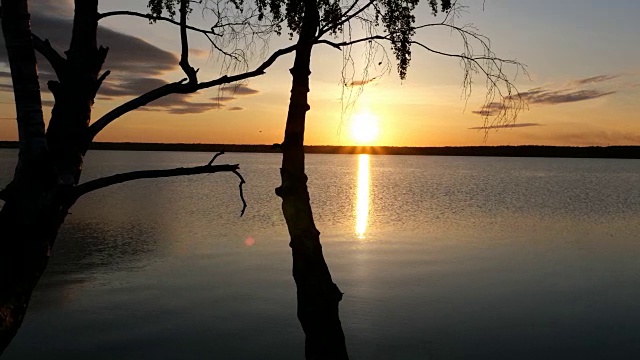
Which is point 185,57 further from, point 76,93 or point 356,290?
point 356,290

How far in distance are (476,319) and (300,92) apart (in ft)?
37.8

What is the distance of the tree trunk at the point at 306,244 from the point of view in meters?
10.6

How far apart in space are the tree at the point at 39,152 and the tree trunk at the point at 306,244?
3.04m

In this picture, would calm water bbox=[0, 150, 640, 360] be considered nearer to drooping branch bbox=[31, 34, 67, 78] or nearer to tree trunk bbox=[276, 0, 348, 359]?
tree trunk bbox=[276, 0, 348, 359]

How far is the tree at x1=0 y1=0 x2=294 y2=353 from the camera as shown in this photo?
6656 millimetres

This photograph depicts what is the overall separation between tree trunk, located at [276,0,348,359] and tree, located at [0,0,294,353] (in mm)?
3037

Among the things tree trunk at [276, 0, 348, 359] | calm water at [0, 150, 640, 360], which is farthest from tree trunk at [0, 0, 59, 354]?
calm water at [0, 150, 640, 360]

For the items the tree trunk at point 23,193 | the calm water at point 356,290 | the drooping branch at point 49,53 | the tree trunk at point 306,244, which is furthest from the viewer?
the calm water at point 356,290

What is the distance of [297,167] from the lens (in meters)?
10.7

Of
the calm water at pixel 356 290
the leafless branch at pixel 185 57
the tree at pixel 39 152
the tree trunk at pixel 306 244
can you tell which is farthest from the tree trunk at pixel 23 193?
the calm water at pixel 356 290

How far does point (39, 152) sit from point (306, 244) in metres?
5.15

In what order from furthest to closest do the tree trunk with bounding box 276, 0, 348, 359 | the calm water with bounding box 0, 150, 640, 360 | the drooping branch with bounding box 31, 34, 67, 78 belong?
1. the calm water with bounding box 0, 150, 640, 360
2. the tree trunk with bounding box 276, 0, 348, 359
3. the drooping branch with bounding box 31, 34, 67, 78

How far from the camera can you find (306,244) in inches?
427

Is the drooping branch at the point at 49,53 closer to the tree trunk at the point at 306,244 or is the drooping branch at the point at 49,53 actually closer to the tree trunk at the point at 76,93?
the tree trunk at the point at 76,93
